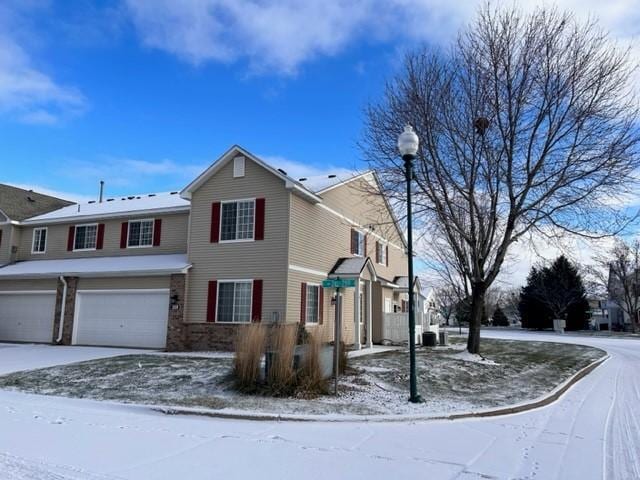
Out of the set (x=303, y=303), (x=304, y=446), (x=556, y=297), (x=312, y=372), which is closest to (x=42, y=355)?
(x=303, y=303)

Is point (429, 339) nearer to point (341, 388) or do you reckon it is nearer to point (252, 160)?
point (252, 160)

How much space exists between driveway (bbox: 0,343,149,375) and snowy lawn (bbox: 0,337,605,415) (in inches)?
42.9

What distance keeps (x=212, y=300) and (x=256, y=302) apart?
1.83 m

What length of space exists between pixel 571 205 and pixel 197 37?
12.6 m

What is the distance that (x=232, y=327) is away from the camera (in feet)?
56.6

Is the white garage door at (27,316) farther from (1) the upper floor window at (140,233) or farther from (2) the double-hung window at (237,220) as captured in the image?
(2) the double-hung window at (237,220)

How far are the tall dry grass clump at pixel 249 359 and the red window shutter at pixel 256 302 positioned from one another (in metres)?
6.82

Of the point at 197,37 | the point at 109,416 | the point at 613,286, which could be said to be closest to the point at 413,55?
the point at 197,37

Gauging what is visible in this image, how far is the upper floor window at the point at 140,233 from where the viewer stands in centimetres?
2098

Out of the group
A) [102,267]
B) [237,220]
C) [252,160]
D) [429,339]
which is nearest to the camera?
[252,160]

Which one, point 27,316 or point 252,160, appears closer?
point 252,160

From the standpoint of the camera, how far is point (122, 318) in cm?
1952

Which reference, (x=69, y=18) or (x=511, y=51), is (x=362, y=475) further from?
(x=511, y=51)

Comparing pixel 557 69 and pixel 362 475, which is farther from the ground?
pixel 557 69
